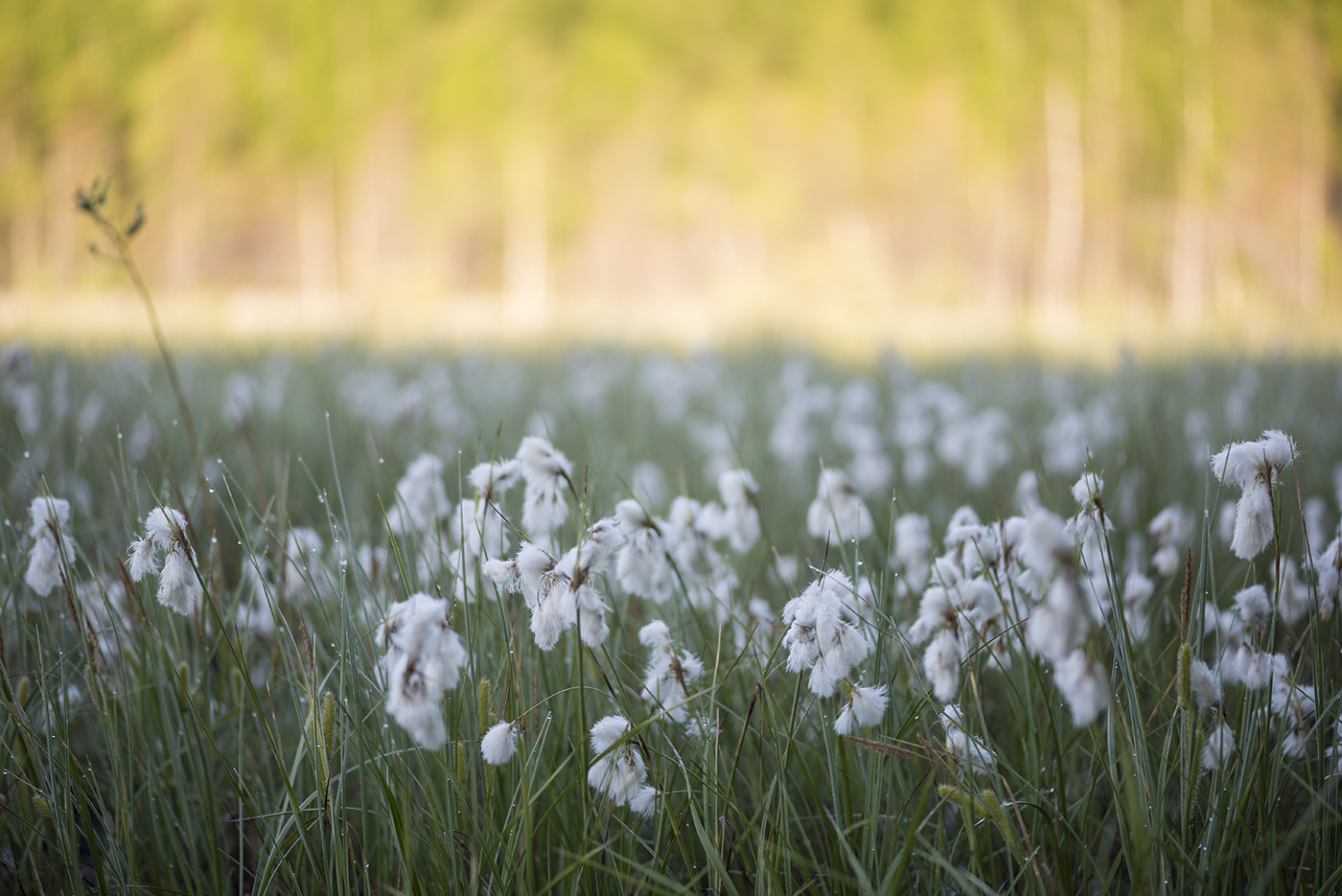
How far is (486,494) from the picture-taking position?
2.99ft

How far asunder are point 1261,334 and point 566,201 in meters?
14.0

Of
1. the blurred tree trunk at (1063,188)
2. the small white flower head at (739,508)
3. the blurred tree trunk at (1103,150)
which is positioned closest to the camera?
the small white flower head at (739,508)

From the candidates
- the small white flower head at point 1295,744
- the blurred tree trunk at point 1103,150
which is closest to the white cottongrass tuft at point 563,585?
the small white flower head at point 1295,744

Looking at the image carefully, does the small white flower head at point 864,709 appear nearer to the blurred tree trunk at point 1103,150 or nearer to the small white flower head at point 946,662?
the small white flower head at point 946,662

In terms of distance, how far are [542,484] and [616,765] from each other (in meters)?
0.36

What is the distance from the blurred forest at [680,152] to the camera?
14617 mm

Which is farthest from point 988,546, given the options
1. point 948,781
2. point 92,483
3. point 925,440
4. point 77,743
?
point 92,483

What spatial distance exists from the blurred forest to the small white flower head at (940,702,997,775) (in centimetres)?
1424

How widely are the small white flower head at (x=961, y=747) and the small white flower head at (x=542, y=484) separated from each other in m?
0.53

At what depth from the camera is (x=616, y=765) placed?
841 mm

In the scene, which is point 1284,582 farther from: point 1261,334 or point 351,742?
point 1261,334

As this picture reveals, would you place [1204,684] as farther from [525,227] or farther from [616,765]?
[525,227]

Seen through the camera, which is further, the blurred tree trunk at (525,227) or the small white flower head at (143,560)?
the blurred tree trunk at (525,227)

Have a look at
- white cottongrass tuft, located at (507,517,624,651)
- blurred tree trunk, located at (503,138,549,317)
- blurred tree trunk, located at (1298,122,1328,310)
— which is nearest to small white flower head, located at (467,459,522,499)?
white cottongrass tuft, located at (507,517,624,651)
